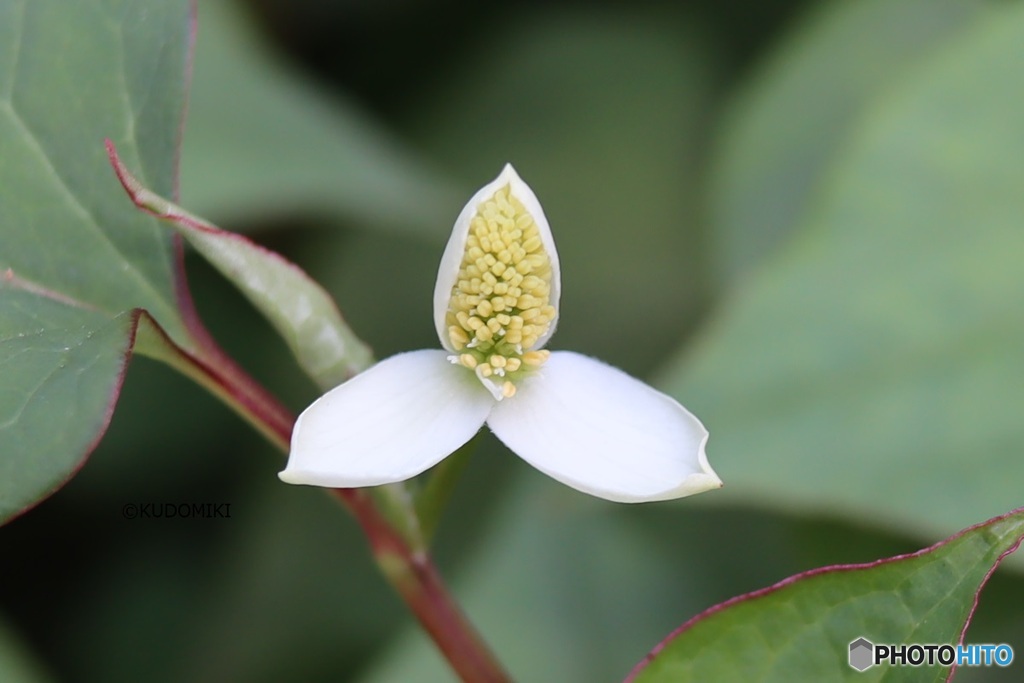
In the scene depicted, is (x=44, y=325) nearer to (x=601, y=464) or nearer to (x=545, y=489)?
(x=601, y=464)

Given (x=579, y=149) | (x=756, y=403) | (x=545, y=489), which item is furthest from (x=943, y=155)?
(x=579, y=149)

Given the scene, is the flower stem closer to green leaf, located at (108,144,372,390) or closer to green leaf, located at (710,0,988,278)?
green leaf, located at (108,144,372,390)

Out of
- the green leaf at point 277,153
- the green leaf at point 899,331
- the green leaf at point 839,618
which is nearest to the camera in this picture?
the green leaf at point 839,618

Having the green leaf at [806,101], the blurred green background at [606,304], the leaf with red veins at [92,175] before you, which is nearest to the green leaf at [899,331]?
the blurred green background at [606,304]

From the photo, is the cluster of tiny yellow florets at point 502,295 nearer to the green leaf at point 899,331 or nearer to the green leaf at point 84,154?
the green leaf at point 84,154

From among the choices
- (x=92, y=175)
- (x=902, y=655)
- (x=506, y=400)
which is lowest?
(x=902, y=655)

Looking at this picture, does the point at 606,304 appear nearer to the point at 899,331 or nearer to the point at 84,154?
the point at 899,331

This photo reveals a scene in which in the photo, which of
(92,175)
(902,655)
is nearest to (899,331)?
(902,655)
